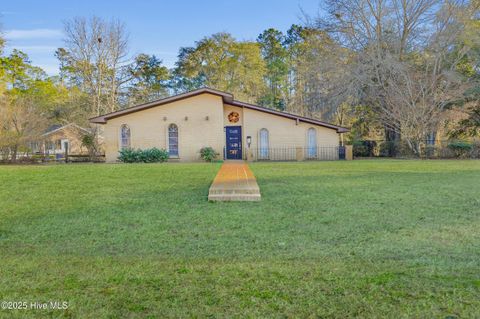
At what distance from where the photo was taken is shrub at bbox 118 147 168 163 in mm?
20156

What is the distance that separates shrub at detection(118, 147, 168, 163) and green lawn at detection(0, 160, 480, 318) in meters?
13.6

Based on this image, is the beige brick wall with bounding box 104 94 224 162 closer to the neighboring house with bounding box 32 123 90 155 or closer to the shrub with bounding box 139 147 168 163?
the shrub with bounding box 139 147 168 163

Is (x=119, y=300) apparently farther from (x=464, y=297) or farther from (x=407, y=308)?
(x=464, y=297)

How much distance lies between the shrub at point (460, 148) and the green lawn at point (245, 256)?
16.8 meters

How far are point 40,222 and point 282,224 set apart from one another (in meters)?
3.37

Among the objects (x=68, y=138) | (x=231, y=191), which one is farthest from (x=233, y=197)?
(x=68, y=138)

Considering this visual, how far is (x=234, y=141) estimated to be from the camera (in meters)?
22.5

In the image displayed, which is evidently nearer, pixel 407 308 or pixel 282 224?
pixel 407 308

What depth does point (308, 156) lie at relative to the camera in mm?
22281

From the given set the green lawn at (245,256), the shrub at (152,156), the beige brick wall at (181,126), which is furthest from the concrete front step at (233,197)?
the beige brick wall at (181,126)

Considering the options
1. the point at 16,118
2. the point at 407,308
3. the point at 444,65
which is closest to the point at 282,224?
the point at 407,308

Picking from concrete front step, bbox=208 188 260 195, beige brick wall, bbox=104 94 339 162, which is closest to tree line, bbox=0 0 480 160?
beige brick wall, bbox=104 94 339 162

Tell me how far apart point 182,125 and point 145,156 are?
3027 millimetres

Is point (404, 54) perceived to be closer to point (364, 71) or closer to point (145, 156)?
point (364, 71)
